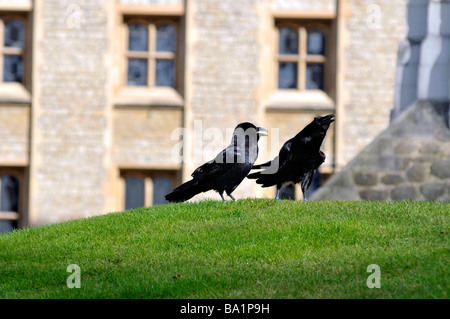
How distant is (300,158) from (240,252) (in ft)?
7.03

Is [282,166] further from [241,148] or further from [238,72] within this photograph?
[238,72]

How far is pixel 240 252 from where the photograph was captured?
8.88m

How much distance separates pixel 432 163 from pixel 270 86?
5.70 metres

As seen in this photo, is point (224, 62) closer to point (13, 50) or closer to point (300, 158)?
point (13, 50)

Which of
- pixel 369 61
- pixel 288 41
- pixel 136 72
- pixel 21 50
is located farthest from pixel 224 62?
pixel 21 50

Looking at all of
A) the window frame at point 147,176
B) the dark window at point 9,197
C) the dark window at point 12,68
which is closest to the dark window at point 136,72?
the window frame at point 147,176

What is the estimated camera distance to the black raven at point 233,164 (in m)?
10.2

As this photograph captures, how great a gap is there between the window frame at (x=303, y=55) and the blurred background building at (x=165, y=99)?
0.22m

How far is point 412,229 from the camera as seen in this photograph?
9.31 m

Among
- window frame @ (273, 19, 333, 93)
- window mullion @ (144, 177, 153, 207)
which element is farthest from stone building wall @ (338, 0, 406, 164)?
window mullion @ (144, 177, 153, 207)

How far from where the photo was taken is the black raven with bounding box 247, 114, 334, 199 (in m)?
10.3

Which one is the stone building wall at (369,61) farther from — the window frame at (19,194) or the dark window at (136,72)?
the window frame at (19,194)
